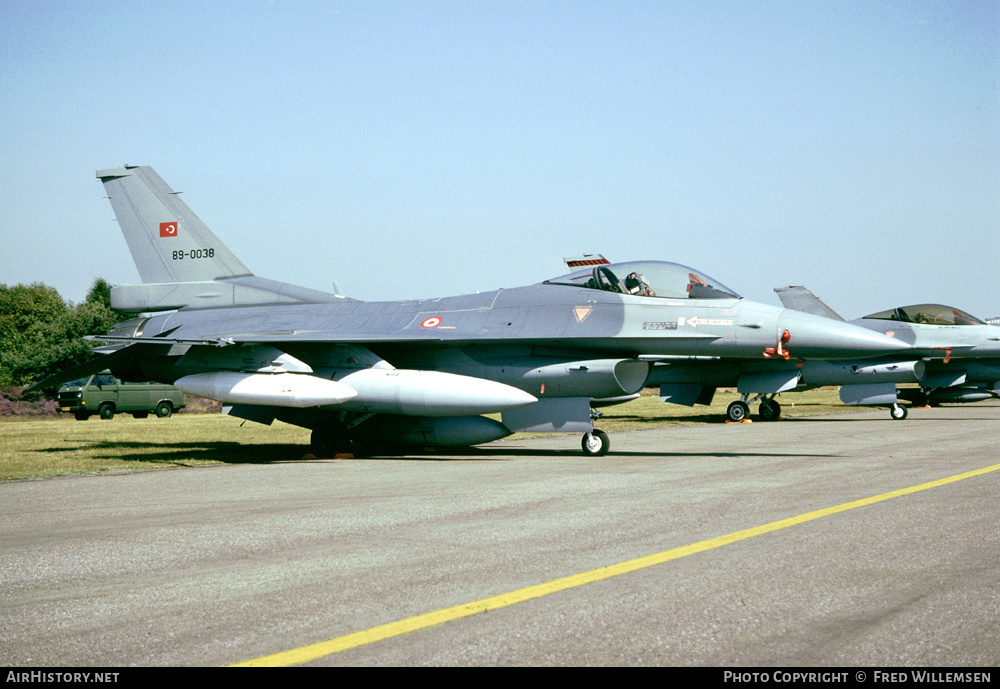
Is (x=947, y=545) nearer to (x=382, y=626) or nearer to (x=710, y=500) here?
(x=710, y=500)

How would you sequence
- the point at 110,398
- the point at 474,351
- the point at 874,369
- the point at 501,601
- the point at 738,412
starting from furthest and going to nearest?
the point at 110,398 < the point at 874,369 < the point at 738,412 < the point at 474,351 < the point at 501,601

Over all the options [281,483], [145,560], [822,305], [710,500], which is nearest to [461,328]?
[281,483]

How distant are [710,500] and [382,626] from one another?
4929 mm

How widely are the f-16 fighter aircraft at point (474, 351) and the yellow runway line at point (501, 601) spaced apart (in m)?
6.17

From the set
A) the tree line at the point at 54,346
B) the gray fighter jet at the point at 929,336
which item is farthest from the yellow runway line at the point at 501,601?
the tree line at the point at 54,346

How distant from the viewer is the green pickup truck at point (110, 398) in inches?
1201

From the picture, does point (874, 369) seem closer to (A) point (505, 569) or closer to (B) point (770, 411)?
(B) point (770, 411)

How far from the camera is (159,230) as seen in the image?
1711cm

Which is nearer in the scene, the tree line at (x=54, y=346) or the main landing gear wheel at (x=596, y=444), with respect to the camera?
the main landing gear wheel at (x=596, y=444)

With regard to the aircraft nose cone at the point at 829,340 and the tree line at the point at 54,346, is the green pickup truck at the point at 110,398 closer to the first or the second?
the tree line at the point at 54,346

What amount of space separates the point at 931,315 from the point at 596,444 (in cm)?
1805

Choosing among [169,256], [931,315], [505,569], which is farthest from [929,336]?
[505,569]

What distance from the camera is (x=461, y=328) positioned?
581 inches

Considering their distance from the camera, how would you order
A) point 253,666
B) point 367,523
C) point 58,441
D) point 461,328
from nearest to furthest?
point 253,666 < point 367,523 < point 461,328 < point 58,441
